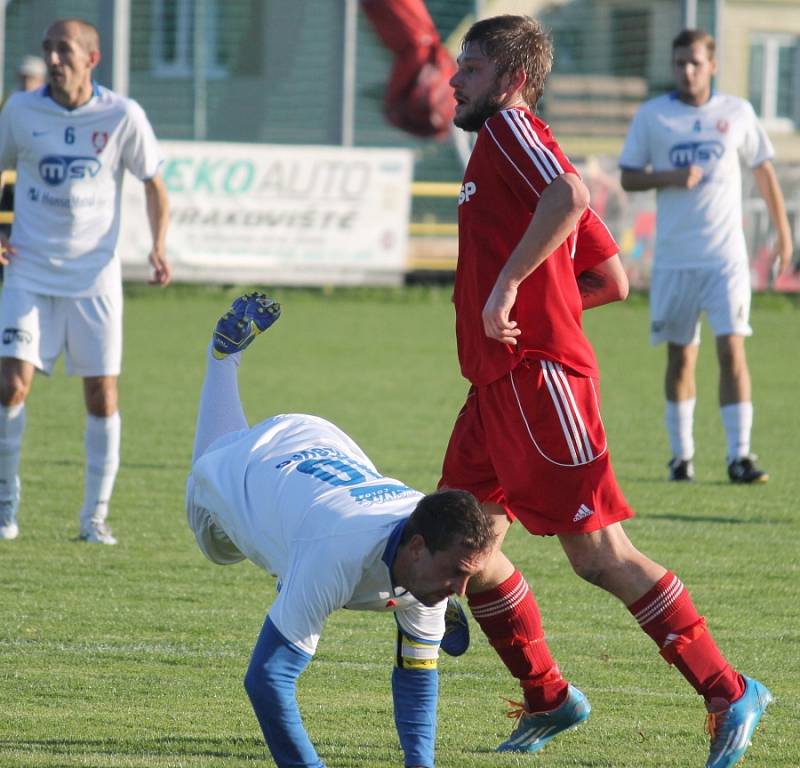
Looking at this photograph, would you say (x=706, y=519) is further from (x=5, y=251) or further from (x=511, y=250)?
(x=511, y=250)

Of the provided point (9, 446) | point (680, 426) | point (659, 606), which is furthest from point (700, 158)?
point (659, 606)

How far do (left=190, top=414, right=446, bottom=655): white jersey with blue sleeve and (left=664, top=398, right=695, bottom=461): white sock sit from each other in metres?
4.80

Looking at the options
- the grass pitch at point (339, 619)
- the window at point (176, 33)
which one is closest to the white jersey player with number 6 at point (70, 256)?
the grass pitch at point (339, 619)

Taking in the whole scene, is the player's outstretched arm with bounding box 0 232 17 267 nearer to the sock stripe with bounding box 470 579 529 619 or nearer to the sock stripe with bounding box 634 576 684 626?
the sock stripe with bounding box 470 579 529 619

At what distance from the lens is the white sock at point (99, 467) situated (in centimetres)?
736

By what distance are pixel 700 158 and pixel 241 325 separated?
4860 mm

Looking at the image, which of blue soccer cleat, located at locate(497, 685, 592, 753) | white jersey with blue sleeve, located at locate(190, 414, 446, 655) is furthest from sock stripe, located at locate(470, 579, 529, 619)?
white jersey with blue sleeve, located at locate(190, 414, 446, 655)

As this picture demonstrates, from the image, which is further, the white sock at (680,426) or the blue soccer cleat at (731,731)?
the white sock at (680,426)

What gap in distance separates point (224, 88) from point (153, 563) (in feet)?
80.5

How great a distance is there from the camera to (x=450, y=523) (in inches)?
147

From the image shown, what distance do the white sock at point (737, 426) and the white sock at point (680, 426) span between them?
197mm

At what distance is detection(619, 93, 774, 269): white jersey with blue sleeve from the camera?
9266 millimetres

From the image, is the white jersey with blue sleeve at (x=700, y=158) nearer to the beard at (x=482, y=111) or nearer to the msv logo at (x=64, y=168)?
the msv logo at (x=64, y=168)

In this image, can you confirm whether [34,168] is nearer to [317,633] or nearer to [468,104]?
[468,104]
